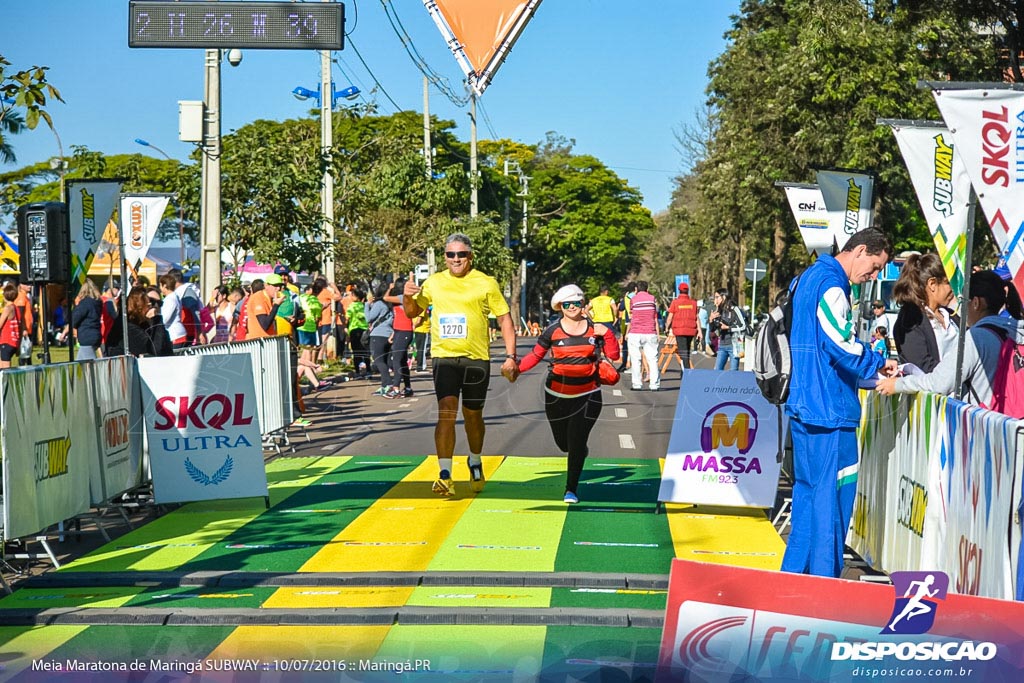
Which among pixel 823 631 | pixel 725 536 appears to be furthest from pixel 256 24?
pixel 823 631

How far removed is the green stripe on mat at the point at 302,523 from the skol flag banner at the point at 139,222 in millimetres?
4209

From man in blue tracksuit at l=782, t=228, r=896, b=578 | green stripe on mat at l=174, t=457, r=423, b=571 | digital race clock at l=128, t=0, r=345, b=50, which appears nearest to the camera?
man in blue tracksuit at l=782, t=228, r=896, b=578

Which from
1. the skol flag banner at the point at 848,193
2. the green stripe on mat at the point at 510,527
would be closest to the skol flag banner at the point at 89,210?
the green stripe on mat at the point at 510,527

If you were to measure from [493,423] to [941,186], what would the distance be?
1012 centimetres

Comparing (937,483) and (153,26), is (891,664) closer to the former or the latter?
(937,483)

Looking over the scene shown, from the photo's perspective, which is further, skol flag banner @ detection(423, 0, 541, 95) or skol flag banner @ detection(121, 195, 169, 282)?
skol flag banner @ detection(121, 195, 169, 282)

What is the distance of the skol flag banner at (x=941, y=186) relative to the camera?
8.57m

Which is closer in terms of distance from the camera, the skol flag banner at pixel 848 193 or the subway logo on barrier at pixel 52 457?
the subway logo on barrier at pixel 52 457

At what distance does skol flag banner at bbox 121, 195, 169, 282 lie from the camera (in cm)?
1586

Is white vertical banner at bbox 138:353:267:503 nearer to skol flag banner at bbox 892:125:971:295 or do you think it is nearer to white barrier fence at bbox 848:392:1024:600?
white barrier fence at bbox 848:392:1024:600

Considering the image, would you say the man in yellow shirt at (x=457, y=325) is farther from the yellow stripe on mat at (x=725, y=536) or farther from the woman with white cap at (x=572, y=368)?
the yellow stripe on mat at (x=725, y=536)

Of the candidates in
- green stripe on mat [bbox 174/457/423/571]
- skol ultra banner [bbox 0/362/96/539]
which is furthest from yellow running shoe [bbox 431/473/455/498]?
skol ultra banner [bbox 0/362/96/539]

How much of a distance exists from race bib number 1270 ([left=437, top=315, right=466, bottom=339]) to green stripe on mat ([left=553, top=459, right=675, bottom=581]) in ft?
5.33

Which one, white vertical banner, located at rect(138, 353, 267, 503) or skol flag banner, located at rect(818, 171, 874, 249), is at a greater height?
skol flag banner, located at rect(818, 171, 874, 249)
